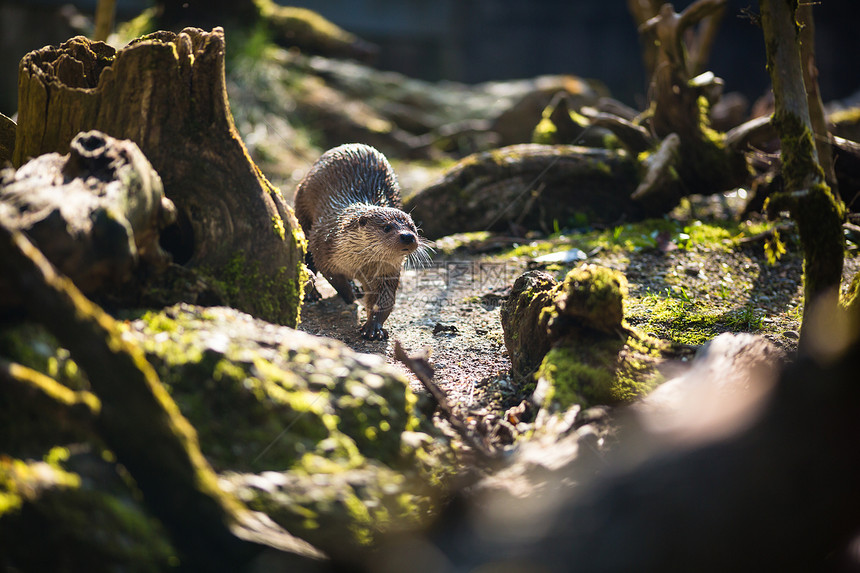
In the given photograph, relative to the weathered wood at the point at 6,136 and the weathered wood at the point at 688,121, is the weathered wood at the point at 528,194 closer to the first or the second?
the weathered wood at the point at 688,121

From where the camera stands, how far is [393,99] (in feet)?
36.0

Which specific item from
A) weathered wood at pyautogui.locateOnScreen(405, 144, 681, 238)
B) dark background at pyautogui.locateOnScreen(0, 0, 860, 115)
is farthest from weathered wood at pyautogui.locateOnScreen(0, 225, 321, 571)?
dark background at pyautogui.locateOnScreen(0, 0, 860, 115)

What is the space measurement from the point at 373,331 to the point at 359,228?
0.74 meters

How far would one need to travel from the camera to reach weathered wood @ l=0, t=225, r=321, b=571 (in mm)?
1602

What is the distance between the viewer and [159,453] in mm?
1646

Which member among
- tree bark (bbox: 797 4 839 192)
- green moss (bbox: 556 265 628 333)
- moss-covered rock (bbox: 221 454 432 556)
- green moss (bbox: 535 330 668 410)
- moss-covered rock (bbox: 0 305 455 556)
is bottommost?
moss-covered rock (bbox: 221 454 432 556)

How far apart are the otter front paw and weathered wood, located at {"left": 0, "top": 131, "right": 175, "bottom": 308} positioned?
1.97 m

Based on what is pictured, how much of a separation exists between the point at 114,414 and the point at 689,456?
1507 mm

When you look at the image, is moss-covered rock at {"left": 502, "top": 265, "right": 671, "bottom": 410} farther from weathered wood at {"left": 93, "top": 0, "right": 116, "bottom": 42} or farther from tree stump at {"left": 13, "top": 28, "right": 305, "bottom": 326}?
weathered wood at {"left": 93, "top": 0, "right": 116, "bottom": 42}

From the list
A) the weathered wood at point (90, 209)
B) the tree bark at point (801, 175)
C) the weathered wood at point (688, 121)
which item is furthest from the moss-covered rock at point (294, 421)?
the weathered wood at point (688, 121)

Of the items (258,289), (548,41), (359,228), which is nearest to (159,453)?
(258,289)

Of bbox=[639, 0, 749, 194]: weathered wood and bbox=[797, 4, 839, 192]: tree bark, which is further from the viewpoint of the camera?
bbox=[639, 0, 749, 194]: weathered wood

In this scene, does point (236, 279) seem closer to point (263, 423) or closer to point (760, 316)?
point (263, 423)

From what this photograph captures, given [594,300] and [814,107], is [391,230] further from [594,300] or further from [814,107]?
[814,107]
